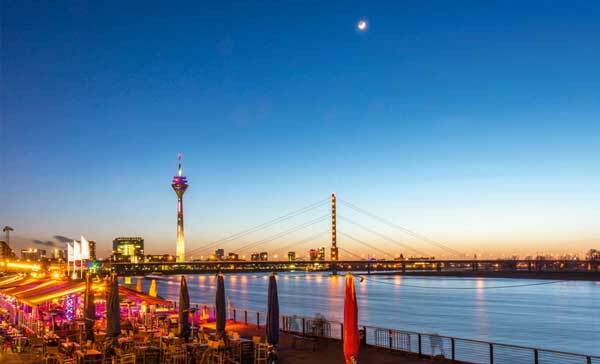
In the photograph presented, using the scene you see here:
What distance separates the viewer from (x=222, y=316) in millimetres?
17000

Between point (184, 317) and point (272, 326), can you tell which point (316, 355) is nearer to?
point (272, 326)

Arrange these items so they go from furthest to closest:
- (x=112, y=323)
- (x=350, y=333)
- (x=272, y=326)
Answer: (x=112, y=323) → (x=272, y=326) → (x=350, y=333)

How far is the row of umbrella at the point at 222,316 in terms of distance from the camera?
11.0m

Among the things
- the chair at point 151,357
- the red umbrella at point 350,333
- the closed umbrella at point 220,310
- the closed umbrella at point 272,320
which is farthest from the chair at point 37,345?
the red umbrella at point 350,333

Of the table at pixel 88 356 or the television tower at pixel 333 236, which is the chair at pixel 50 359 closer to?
the table at pixel 88 356

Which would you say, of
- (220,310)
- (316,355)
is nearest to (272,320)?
(316,355)

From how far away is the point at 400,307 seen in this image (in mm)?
69000

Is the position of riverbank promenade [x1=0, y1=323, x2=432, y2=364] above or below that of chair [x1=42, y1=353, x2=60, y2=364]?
below

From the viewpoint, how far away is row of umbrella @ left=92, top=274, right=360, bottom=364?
1100 cm

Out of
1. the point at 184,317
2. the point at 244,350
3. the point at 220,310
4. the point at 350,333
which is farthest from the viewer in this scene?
the point at 184,317

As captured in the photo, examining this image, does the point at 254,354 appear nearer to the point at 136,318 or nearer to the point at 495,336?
the point at 136,318

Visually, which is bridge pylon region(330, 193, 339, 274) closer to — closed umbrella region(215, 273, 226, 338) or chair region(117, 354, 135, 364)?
closed umbrella region(215, 273, 226, 338)

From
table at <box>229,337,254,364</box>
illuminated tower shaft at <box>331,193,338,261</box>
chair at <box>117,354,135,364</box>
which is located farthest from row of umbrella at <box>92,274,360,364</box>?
illuminated tower shaft at <box>331,193,338,261</box>

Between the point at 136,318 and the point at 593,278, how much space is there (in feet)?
488
